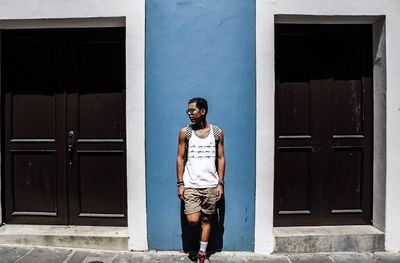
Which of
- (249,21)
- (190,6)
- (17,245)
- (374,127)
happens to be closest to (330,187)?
(374,127)

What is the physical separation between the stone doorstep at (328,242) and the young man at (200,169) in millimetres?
1003

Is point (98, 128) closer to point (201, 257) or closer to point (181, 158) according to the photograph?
point (181, 158)

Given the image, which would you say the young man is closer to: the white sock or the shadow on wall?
the white sock

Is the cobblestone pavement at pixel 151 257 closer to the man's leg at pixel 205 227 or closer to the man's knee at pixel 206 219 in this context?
the man's leg at pixel 205 227

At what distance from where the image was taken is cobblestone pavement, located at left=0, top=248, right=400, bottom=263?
5852mm

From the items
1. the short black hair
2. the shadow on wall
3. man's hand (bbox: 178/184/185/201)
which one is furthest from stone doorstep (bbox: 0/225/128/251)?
the short black hair

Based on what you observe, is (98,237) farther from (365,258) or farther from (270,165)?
(365,258)

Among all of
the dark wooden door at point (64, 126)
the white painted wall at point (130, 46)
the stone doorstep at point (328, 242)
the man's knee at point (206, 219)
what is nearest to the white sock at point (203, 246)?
the man's knee at point (206, 219)

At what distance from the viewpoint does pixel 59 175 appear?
21.7ft

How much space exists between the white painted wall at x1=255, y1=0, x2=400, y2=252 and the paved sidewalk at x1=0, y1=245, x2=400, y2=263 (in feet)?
0.70

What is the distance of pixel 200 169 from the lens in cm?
560

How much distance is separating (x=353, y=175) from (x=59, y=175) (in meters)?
3.77

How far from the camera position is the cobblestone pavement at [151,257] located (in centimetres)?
585

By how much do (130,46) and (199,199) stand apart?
1969 mm
